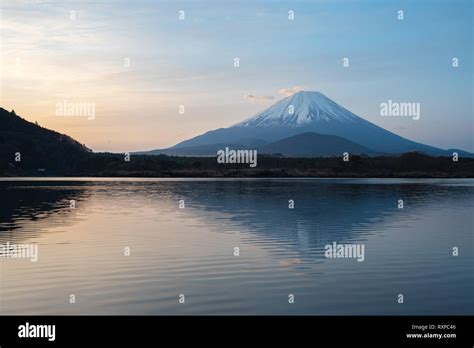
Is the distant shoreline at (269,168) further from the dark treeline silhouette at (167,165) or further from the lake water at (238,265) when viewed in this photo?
the lake water at (238,265)

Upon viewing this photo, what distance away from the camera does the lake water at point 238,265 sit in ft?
41.1

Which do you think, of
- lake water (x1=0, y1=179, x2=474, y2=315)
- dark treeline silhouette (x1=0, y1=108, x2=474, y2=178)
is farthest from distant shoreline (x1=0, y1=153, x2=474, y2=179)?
lake water (x1=0, y1=179, x2=474, y2=315)

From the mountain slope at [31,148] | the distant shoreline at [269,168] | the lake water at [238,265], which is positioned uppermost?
the mountain slope at [31,148]

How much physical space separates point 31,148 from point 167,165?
3280 centimetres

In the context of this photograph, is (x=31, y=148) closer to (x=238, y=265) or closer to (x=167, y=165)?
(x=167, y=165)

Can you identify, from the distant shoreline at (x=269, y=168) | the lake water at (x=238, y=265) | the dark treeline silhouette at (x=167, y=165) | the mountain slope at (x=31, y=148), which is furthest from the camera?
the mountain slope at (x=31, y=148)

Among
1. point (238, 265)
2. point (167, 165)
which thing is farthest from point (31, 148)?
point (238, 265)

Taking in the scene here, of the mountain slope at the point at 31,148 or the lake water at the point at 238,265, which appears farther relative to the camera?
the mountain slope at the point at 31,148

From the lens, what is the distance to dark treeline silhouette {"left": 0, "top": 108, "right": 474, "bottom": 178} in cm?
11975

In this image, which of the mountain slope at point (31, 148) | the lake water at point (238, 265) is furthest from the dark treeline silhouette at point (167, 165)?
the lake water at point (238, 265)

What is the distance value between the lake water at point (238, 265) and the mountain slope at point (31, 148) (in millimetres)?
106527
